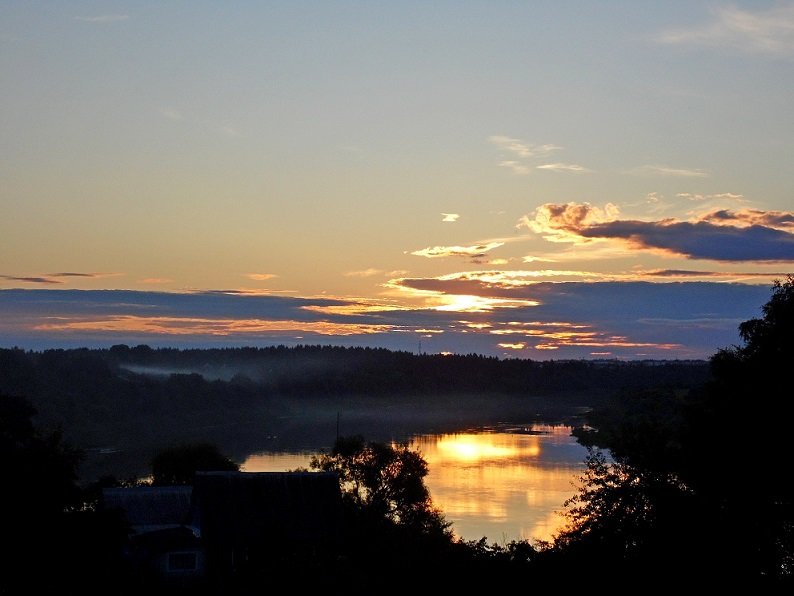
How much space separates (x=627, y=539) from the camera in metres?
15.7

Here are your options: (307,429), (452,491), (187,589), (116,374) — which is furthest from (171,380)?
(187,589)

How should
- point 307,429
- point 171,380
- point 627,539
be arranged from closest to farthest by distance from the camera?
point 627,539, point 307,429, point 171,380

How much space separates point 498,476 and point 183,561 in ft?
106

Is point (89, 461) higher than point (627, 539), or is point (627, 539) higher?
point (627, 539)

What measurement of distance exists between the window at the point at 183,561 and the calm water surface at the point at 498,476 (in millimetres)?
11523

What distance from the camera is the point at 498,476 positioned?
54.4m

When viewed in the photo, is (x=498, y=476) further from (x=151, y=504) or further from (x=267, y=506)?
(x=267, y=506)

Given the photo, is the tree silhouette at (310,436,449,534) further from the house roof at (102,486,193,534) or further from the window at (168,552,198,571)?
the window at (168,552,198,571)

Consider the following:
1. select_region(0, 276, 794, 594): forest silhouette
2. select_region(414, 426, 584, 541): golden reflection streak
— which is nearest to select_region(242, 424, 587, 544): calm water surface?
select_region(414, 426, 584, 541): golden reflection streak

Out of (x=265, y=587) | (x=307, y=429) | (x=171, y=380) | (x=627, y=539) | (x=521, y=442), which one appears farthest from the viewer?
(x=171, y=380)

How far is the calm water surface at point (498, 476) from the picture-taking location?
39.1 meters

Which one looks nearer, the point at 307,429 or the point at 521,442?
the point at 521,442

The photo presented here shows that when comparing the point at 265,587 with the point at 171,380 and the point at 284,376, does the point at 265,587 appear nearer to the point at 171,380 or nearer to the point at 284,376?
the point at 171,380

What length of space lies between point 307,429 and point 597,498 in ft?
273
